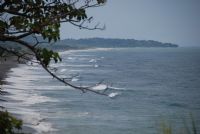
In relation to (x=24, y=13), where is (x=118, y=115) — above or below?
below

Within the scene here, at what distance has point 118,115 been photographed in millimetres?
39188

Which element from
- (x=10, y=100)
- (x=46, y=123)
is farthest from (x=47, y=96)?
(x=46, y=123)

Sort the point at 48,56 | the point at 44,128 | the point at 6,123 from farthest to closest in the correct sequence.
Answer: the point at 44,128 → the point at 6,123 → the point at 48,56

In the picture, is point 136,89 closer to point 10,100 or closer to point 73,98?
point 73,98

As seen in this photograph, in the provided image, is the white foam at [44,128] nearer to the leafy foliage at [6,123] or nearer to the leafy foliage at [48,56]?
the leafy foliage at [6,123]

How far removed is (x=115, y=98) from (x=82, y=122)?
1765cm

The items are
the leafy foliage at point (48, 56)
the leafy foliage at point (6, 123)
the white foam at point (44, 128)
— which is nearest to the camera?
the leafy foliage at point (48, 56)

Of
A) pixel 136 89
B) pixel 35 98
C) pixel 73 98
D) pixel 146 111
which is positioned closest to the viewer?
pixel 146 111

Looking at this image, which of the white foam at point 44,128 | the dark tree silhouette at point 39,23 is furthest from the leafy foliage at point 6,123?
the white foam at point 44,128

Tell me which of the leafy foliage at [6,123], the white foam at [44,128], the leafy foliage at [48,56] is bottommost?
the white foam at [44,128]

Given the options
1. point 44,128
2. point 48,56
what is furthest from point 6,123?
point 44,128

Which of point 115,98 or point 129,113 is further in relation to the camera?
point 115,98

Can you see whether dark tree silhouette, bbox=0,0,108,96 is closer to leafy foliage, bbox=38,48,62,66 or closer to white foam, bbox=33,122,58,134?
leafy foliage, bbox=38,48,62,66

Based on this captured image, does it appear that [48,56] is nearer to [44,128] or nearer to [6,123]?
[6,123]
